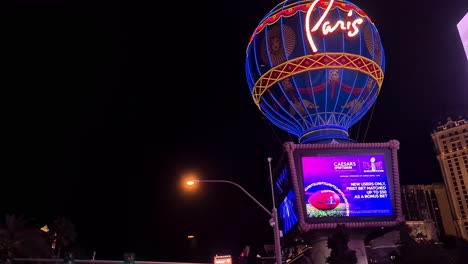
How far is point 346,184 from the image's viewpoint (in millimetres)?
34031

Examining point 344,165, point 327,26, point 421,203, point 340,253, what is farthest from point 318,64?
point 421,203

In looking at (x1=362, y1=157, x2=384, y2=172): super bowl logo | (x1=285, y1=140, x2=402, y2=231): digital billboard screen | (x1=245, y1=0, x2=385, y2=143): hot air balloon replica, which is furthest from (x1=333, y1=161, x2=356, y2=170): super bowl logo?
(x1=245, y1=0, x2=385, y2=143): hot air balloon replica

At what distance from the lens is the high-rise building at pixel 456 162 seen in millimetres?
142500

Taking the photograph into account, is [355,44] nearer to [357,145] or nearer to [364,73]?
[364,73]

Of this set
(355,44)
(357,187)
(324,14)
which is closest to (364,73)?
(355,44)

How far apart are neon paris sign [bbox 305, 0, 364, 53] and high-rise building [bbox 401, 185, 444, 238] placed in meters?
148

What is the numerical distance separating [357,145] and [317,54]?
24.5 feet

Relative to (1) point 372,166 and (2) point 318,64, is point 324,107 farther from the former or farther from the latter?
(1) point 372,166

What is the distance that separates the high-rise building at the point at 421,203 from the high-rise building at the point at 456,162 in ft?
78.8

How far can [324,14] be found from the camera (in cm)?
3566

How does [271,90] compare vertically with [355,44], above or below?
below

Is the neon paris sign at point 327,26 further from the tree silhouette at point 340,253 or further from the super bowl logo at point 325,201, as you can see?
the tree silhouette at point 340,253

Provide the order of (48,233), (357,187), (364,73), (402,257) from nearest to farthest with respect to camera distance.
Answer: (402,257), (357,187), (364,73), (48,233)

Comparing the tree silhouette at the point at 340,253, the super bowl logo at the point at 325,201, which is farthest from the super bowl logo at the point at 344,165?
the tree silhouette at the point at 340,253
